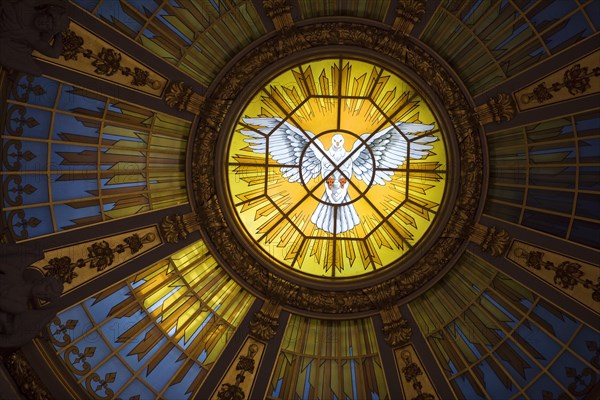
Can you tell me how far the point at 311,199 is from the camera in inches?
592

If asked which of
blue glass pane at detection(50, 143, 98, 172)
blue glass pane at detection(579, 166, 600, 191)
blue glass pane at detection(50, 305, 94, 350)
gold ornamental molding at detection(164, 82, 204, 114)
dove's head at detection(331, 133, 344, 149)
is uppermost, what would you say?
gold ornamental molding at detection(164, 82, 204, 114)

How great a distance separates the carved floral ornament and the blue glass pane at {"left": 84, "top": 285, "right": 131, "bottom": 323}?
248 centimetres

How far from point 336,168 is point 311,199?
110cm

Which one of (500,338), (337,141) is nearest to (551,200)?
(500,338)

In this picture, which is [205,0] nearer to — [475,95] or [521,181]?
[475,95]

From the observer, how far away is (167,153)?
45.5 ft

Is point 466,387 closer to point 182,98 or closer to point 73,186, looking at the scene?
point 182,98

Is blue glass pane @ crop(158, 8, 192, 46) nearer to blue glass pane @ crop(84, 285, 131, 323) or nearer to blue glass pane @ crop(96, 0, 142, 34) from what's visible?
blue glass pane @ crop(96, 0, 142, 34)

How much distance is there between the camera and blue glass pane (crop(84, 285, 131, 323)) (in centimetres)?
1247

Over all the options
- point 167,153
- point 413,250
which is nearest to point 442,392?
point 413,250

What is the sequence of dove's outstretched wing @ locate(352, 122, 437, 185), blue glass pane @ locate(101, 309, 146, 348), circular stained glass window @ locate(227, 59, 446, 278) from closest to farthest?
blue glass pane @ locate(101, 309, 146, 348) → circular stained glass window @ locate(227, 59, 446, 278) → dove's outstretched wing @ locate(352, 122, 437, 185)

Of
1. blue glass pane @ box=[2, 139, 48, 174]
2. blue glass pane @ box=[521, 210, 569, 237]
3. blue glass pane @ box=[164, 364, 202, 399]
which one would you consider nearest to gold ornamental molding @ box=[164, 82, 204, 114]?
blue glass pane @ box=[2, 139, 48, 174]

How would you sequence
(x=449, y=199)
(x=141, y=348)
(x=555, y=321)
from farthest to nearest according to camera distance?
(x=449, y=199), (x=141, y=348), (x=555, y=321)

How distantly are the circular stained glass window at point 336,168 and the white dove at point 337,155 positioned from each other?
0.03m
